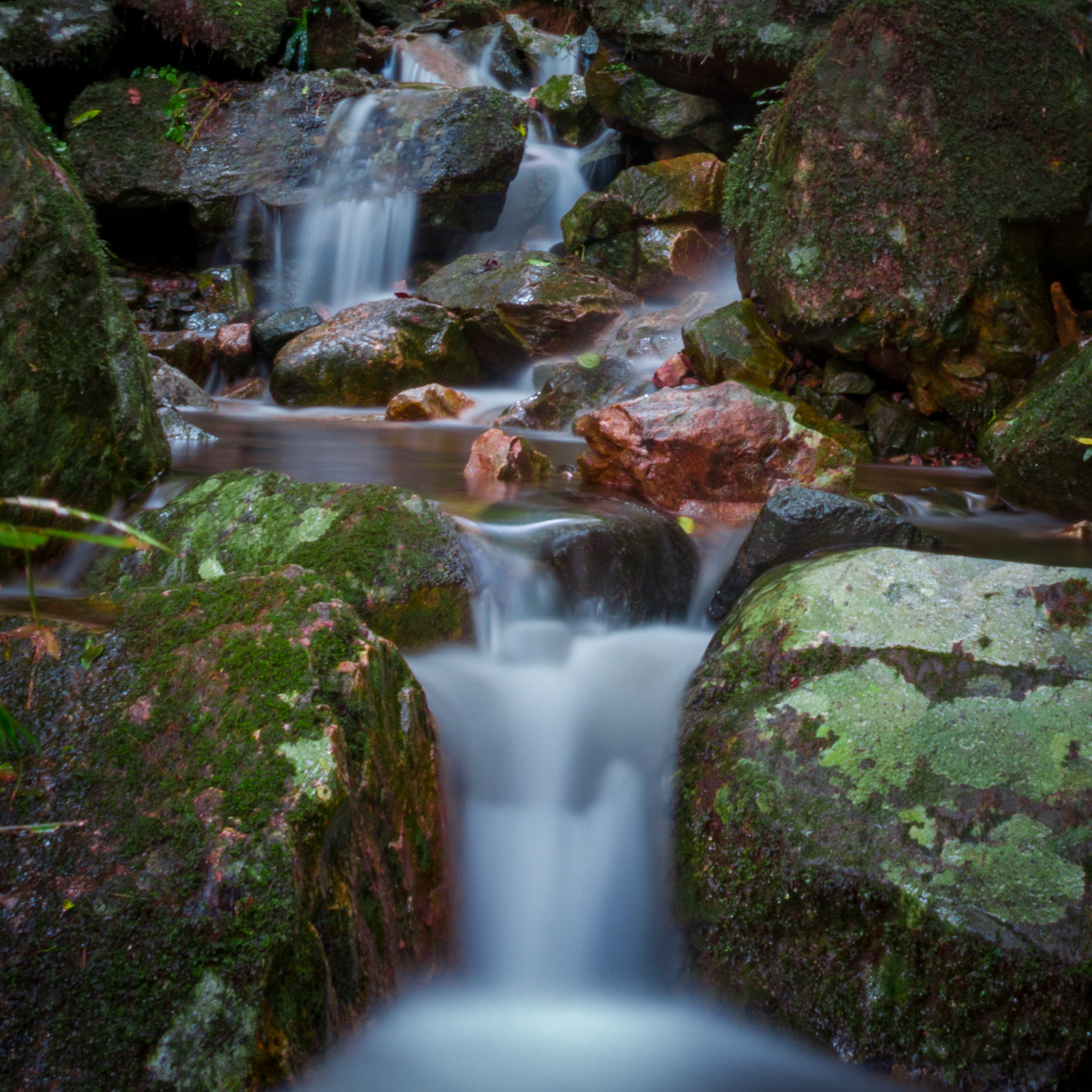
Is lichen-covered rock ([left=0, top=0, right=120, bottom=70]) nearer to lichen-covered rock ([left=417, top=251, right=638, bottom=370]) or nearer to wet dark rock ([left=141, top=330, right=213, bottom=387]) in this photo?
wet dark rock ([left=141, top=330, right=213, bottom=387])

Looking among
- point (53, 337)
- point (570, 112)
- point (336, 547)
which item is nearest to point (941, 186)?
point (336, 547)

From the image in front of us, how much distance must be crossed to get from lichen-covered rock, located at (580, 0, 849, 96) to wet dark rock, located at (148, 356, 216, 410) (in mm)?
5901

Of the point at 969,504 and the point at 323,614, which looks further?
the point at 969,504

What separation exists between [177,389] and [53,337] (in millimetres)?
5625

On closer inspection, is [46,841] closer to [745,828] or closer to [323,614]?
[323,614]

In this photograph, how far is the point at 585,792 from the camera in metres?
2.74

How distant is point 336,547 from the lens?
10.5ft

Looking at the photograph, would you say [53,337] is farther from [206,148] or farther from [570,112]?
[570,112]

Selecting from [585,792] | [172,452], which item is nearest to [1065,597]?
[585,792]

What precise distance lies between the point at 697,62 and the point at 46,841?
9.86m

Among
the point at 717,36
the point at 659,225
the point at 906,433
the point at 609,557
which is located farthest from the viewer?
the point at 659,225

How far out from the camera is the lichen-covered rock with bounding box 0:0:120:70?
1095 centimetres

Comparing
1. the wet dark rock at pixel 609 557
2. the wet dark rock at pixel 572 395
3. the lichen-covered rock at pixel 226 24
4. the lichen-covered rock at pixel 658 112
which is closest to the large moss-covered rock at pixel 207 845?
the wet dark rock at pixel 609 557

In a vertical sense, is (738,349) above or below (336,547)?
above
